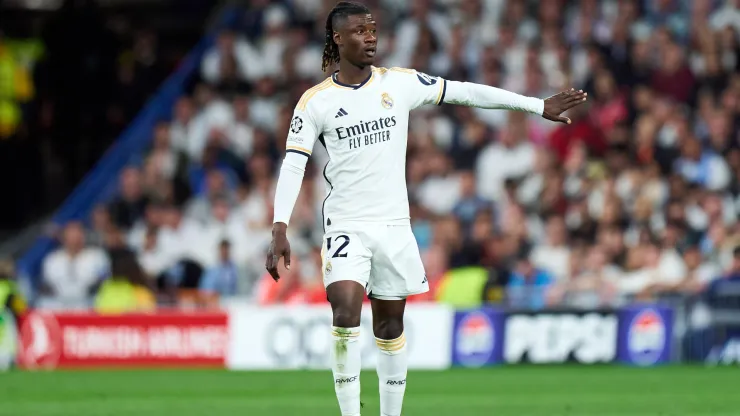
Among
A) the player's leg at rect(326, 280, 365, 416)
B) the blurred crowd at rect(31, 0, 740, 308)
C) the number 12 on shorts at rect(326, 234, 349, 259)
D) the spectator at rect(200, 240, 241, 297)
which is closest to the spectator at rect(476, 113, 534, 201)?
the blurred crowd at rect(31, 0, 740, 308)

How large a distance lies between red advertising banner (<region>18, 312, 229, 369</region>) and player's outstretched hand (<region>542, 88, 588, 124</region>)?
8.06 metres

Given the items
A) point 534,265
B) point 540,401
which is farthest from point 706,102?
point 540,401

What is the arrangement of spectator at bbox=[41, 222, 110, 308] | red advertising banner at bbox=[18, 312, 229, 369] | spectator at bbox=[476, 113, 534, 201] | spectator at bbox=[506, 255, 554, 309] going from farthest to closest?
spectator at bbox=[476, 113, 534, 201]
spectator at bbox=[41, 222, 110, 308]
spectator at bbox=[506, 255, 554, 309]
red advertising banner at bbox=[18, 312, 229, 369]

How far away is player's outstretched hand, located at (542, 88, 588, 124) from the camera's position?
8562mm

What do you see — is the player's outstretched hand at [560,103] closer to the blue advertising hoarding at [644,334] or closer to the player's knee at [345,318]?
the player's knee at [345,318]

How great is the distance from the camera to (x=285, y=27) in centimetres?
2048

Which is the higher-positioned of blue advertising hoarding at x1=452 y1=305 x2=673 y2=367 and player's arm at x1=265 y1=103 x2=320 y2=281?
player's arm at x1=265 y1=103 x2=320 y2=281

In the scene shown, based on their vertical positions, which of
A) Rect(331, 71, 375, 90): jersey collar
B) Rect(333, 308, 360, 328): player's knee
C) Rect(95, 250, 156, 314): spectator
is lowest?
Rect(95, 250, 156, 314): spectator

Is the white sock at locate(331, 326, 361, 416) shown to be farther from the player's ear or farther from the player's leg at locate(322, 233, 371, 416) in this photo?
the player's ear

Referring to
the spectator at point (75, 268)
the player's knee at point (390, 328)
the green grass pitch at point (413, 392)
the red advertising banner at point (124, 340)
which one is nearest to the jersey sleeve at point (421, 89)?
the player's knee at point (390, 328)

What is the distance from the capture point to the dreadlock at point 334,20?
27.9 ft

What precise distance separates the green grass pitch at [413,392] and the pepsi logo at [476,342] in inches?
17.1

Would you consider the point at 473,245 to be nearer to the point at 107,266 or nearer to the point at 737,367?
the point at 737,367

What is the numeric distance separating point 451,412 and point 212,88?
1033 cm
